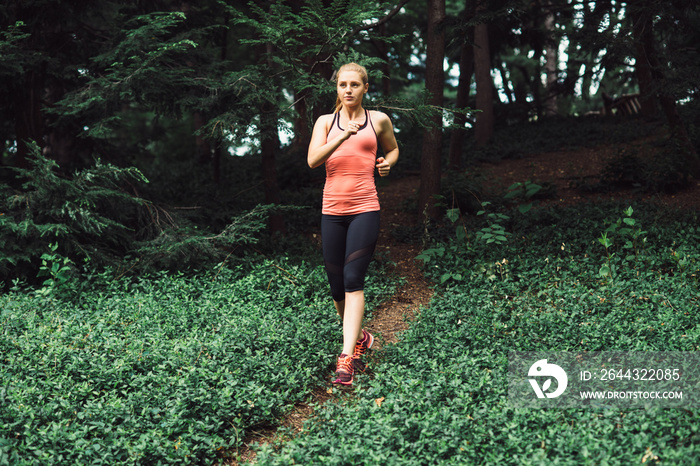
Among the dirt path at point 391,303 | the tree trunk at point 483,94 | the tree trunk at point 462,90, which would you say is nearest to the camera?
the dirt path at point 391,303

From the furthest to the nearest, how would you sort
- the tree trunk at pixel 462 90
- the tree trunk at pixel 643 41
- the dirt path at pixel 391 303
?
the tree trunk at pixel 462 90, the tree trunk at pixel 643 41, the dirt path at pixel 391 303

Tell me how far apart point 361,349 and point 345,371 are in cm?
55

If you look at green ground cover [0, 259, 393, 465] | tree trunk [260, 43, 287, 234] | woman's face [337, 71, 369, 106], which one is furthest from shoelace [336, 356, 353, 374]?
tree trunk [260, 43, 287, 234]

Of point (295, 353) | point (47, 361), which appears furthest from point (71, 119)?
point (295, 353)

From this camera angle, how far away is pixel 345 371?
4699 mm

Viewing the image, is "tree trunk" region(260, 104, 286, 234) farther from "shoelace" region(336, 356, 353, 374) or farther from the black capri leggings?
"shoelace" region(336, 356, 353, 374)

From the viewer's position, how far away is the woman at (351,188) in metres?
4.73

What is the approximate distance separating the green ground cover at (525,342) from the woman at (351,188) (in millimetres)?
571

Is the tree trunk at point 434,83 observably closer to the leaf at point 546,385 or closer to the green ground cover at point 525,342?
the green ground cover at point 525,342

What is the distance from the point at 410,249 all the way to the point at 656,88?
4.47 metres

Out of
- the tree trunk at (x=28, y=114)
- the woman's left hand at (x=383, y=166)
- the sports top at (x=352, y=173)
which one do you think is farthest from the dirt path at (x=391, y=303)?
the tree trunk at (x=28, y=114)

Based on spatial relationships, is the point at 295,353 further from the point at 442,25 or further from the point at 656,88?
the point at 656,88

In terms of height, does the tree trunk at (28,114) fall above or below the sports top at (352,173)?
above

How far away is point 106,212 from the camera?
7.60 metres
